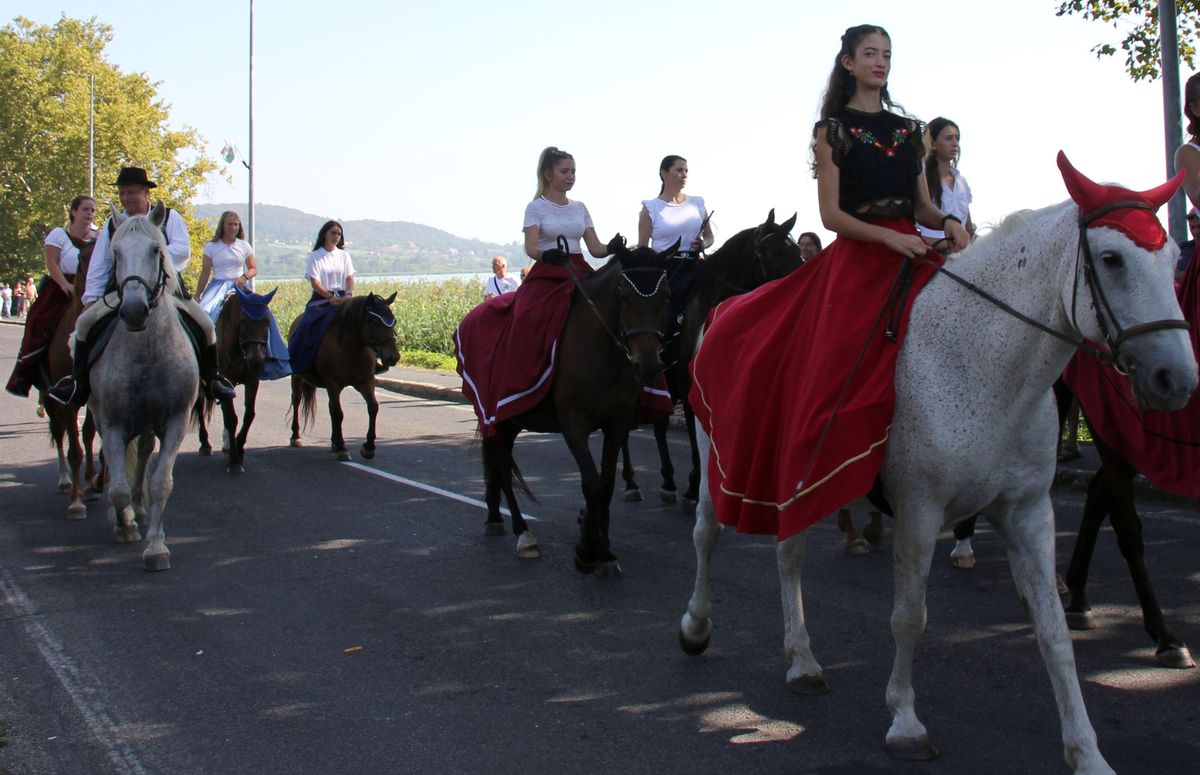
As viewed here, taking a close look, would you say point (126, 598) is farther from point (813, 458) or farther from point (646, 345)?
point (813, 458)

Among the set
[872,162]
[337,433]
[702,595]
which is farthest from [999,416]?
[337,433]

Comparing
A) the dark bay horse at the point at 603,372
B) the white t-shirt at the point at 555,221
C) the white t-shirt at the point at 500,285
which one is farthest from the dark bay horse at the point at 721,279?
the white t-shirt at the point at 500,285

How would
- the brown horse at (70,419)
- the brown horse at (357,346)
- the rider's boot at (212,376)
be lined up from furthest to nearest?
the brown horse at (357,346)
the brown horse at (70,419)
the rider's boot at (212,376)

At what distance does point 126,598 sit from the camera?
736 centimetres

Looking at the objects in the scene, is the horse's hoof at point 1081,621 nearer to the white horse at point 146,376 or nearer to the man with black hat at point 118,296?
the white horse at point 146,376

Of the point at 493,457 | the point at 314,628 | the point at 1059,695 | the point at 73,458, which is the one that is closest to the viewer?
the point at 1059,695

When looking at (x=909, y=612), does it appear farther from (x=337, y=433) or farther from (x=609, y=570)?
(x=337, y=433)

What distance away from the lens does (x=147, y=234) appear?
27.6ft

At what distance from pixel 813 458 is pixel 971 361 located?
0.70 meters

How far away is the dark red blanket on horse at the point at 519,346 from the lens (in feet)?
27.0

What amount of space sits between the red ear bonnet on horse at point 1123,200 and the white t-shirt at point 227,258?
1158 centimetres

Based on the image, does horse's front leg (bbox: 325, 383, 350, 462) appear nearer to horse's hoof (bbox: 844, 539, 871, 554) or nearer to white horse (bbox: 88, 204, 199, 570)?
white horse (bbox: 88, 204, 199, 570)

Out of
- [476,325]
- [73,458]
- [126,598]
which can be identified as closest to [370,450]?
[73,458]

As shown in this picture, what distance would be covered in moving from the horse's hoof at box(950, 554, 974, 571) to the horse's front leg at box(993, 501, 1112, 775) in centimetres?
323
